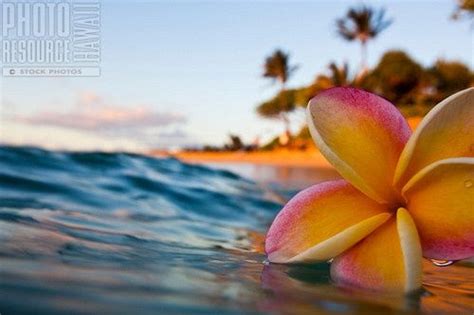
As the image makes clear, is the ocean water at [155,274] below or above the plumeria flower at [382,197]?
below

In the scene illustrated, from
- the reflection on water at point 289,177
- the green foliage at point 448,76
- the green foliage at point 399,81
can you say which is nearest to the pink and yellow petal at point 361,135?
the reflection on water at point 289,177

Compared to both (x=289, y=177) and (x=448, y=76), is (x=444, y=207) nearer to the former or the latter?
(x=289, y=177)

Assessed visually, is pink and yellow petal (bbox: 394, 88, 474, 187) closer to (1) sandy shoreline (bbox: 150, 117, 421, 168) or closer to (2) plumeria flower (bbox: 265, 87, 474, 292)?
(2) plumeria flower (bbox: 265, 87, 474, 292)

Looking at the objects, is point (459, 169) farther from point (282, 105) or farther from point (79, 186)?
point (282, 105)

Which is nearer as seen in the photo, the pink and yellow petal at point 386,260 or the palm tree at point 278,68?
the pink and yellow petal at point 386,260

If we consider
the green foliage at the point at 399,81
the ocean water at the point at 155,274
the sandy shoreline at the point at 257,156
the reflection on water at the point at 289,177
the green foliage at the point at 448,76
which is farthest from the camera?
the green foliage at the point at 399,81

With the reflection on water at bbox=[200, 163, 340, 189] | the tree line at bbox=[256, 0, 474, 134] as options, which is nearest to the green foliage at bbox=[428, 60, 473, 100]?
the tree line at bbox=[256, 0, 474, 134]

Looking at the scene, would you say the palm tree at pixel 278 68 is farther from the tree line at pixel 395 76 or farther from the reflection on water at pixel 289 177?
the reflection on water at pixel 289 177
